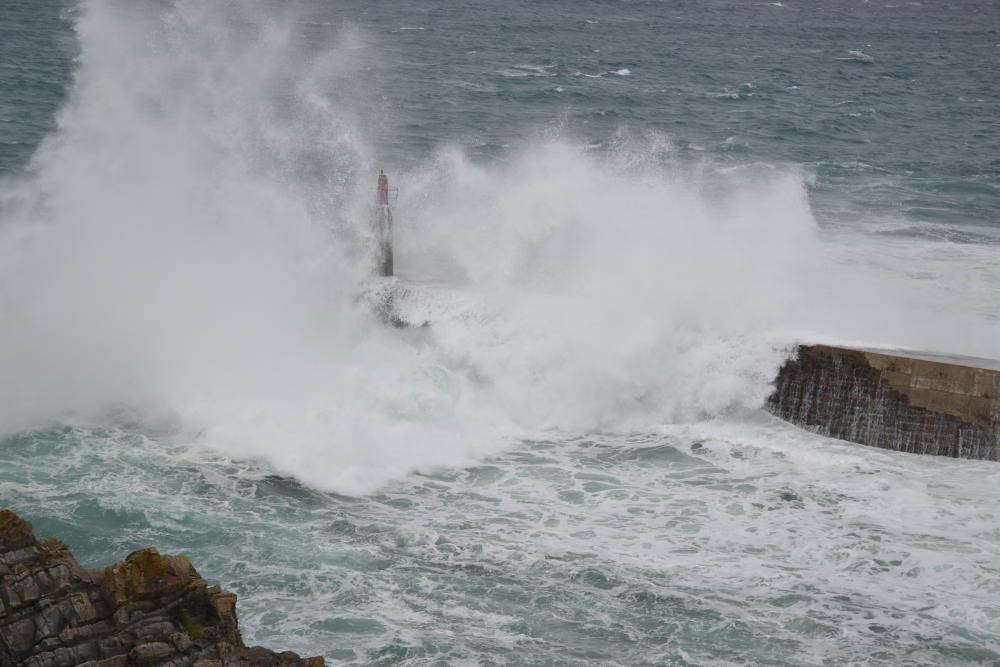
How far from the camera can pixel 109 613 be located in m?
7.68

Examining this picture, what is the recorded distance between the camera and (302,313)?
703 inches

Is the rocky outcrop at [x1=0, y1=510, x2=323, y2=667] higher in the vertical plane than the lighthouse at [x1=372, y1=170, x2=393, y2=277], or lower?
lower

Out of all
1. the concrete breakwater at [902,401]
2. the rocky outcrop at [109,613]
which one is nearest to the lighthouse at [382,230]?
the concrete breakwater at [902,401]

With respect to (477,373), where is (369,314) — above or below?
above

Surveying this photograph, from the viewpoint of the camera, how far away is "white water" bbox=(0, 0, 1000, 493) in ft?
50.8

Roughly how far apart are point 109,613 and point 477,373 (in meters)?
9.39

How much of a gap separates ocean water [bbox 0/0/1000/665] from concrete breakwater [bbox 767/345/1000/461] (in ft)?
1.03

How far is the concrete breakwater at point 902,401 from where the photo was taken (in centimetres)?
1452

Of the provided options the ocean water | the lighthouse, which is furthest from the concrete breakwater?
the lighthouse

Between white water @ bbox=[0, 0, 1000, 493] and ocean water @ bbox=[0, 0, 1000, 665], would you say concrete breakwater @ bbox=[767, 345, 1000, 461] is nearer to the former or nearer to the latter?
ocean water @ bbox=[0, 0, 1000, 665]

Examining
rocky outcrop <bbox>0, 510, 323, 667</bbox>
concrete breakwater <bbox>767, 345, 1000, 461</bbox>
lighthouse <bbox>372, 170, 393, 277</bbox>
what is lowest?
rocky outcrop <bbox>0, 510, 323, 667</bbox>

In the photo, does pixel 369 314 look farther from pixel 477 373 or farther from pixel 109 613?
pixel 109 613

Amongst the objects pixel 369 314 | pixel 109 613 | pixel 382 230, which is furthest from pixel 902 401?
pixel 109 613

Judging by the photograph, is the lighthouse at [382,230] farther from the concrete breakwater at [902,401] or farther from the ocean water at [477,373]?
the concrete breakwater at [902,401]
